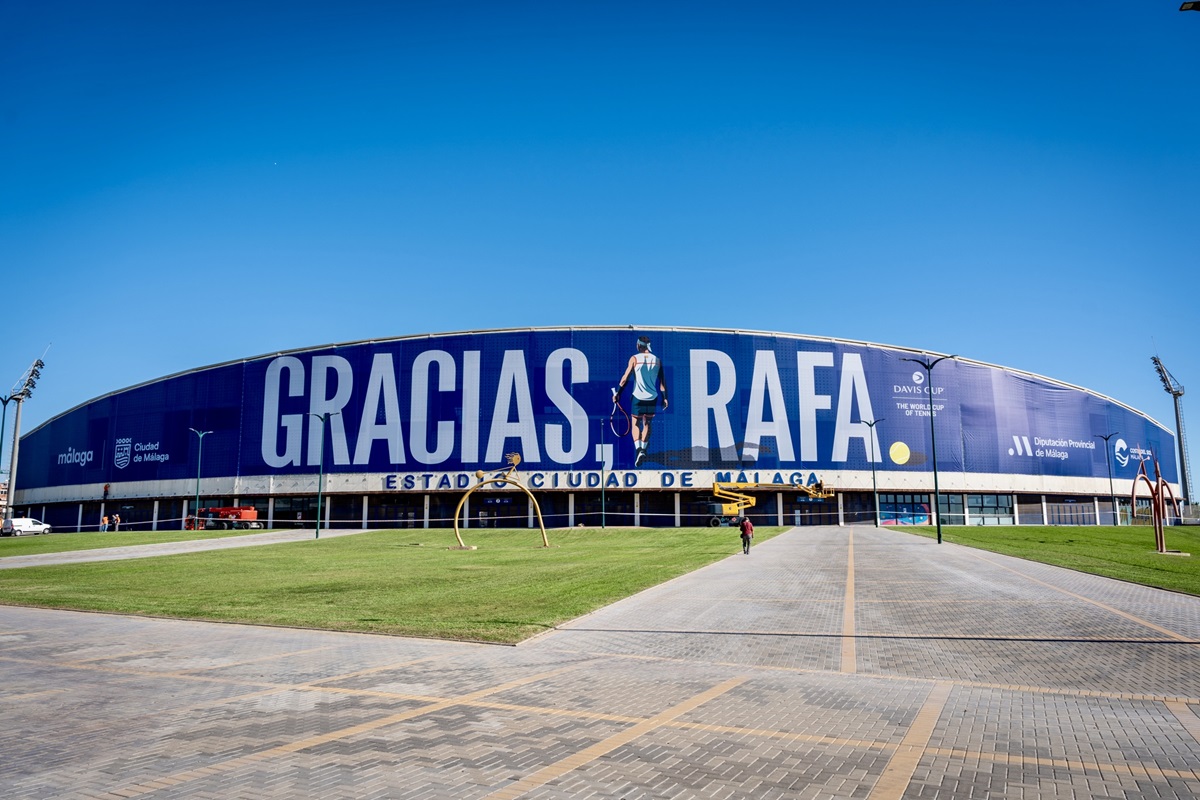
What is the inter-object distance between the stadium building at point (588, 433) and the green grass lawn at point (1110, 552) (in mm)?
24646

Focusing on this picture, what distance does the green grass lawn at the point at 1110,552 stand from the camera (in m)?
21.9

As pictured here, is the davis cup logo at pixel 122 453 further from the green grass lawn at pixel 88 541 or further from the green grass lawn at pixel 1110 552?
the green grass lawn at pixel 1110 552

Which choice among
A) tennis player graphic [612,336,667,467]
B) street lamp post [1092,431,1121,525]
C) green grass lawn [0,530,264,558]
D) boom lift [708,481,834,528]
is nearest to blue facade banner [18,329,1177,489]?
tennis player graphic [612,336,667,467]

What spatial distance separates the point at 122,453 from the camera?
85.1 m

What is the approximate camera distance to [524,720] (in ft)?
26.9

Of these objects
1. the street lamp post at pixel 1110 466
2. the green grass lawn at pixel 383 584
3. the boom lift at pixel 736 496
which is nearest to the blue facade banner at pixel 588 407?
the boom lift at pixel 736 496

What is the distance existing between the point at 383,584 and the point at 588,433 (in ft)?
164

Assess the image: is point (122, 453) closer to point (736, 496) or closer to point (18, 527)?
point (18, 527)

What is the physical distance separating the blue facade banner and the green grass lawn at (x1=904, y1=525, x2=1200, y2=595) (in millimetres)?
25149

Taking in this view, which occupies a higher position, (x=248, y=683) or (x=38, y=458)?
(x=38, y=458)

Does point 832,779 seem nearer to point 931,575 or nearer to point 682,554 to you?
point 931,575

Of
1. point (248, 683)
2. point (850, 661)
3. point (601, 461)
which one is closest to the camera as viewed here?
point (248, 683)

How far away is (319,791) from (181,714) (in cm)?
343

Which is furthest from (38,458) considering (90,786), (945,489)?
(90,786)
